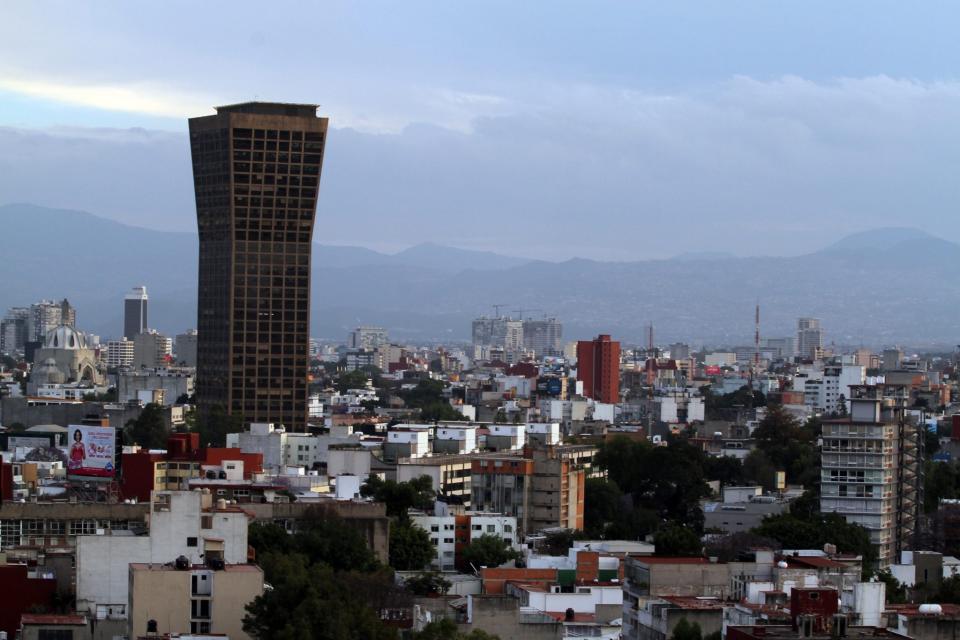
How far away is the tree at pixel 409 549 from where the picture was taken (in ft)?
223

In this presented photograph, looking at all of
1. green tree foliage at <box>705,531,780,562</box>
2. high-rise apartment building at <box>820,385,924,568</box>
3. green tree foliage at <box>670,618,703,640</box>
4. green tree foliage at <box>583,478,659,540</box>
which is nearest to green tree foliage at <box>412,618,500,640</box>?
green tree foliage at <box>670,618,703,640</box>

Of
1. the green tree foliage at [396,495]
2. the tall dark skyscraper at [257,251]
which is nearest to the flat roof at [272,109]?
the tall dark skyscraper at [257,251]

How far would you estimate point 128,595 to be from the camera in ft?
150

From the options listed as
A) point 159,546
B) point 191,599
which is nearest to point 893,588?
point 159,546

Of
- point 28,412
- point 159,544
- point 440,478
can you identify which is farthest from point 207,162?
point 159,544

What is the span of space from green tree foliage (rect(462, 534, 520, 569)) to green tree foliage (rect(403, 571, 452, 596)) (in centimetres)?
1103

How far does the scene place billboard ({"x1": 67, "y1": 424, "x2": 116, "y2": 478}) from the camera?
78.1 m

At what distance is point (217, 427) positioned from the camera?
408 feet

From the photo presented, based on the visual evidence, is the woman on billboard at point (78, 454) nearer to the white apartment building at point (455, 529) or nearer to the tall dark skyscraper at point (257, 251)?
the white apartment building at point (455, 529)

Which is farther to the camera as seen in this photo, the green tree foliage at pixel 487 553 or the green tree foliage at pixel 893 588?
the green tree foliage at pixel 487 553

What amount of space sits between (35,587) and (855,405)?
3669 centimetres

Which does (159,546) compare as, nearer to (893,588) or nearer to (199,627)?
(199,627)

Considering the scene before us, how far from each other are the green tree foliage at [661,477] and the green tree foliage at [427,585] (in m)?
34.8

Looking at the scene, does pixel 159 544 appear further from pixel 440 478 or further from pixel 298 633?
pixel 440 478
